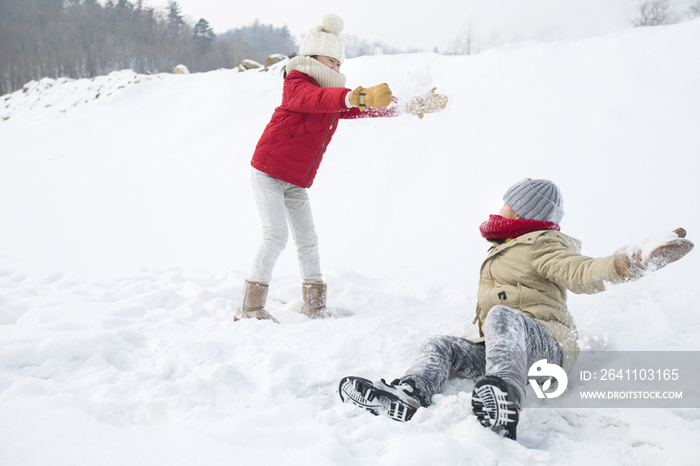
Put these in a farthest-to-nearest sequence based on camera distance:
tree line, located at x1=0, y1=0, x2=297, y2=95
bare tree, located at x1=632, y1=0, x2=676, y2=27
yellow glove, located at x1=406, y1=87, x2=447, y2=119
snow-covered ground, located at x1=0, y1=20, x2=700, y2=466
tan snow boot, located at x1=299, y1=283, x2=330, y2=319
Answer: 1. tree line, located at x1=0, y1=0, x2=297, y2=95
2. bare tree, located at x1=632, y1=0, x2=676, y2=27
3. tan snow boot, located at x1=299, y1=283, x2=330, y2=319
4. yellow glove, located at x1=406, y1=87, x2=447, y2=119
5. snow-covered ground, located at x1=0, y1=20, x2=700, y2=466

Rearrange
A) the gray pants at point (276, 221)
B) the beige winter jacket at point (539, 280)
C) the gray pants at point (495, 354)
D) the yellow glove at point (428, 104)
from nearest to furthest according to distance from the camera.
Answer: the gray pants at point (495, 354), the beige winter jacket at point (539, 280), the yellow glove at point (428, 104), the gray pants at point (276, 221)

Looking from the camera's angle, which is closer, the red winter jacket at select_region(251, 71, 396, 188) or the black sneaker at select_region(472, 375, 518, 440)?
the black sneaker at select_region(472, 375, 518, 440)

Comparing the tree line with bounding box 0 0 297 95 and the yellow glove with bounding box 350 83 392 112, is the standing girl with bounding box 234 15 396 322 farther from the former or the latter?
the tree line with bounding box 0 0 297 95

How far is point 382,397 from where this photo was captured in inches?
50.6

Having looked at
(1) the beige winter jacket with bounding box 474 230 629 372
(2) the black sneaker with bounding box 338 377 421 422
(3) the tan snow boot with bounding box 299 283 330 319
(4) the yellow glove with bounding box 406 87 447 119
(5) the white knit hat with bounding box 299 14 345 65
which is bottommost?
(3) the tan snow boot with bounding box 299 283 330 319

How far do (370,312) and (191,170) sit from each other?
629cm

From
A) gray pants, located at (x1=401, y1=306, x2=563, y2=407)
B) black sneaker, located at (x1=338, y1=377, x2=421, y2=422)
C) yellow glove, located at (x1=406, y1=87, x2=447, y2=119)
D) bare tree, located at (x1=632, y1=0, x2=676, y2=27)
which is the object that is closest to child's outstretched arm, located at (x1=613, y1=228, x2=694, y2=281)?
gray pants, located at (x1=401, y1=306, x2=563, y2=407)

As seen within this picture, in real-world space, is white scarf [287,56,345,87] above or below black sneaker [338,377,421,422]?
above

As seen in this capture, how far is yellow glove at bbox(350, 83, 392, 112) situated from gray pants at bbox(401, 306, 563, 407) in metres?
1.00

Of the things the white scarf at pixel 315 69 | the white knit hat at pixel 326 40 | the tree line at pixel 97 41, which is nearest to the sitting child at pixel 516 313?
the white scarf at pixel 315 69

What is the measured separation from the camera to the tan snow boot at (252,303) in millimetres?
2232

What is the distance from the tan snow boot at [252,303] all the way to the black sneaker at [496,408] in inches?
51.2

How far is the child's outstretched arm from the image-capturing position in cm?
118

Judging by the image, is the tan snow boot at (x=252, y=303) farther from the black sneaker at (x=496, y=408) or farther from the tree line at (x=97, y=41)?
the tree line at (x=97, y=41)
